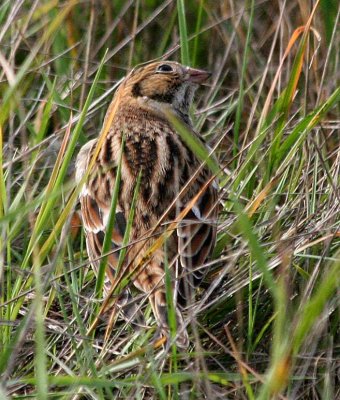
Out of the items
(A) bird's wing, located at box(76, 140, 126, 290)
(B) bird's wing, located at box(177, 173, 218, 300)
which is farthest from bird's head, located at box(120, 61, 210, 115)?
(B) bird's wing, located at box(177, 173, 218, 300)

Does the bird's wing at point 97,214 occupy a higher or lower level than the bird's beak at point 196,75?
lower

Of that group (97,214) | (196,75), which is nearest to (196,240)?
(97,214)

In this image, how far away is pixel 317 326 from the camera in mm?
3148

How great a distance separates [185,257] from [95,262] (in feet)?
1.07

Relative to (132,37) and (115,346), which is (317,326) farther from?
(132,37)

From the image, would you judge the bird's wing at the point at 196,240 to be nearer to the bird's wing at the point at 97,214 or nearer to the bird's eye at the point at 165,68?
the bird's wing at the point at 97,214

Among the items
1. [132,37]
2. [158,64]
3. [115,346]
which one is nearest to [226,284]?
[115,346]

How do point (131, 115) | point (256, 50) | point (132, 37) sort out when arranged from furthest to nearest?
point (256, 50)
point (132, 37)
point (131, 115)

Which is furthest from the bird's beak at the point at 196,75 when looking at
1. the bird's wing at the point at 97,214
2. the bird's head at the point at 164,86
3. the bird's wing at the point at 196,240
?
the bird's wing at the point at 196,240

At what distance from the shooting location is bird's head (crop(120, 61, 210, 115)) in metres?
4.55

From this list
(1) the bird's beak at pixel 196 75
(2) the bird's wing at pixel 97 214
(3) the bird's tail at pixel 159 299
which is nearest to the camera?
(3) the bird's tail at pixel 159 299

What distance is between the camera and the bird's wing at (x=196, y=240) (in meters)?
3.56

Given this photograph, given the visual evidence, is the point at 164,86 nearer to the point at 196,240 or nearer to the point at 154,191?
the point at 154,191

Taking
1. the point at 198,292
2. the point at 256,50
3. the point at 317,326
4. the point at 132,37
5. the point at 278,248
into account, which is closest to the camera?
the point at 317,326
